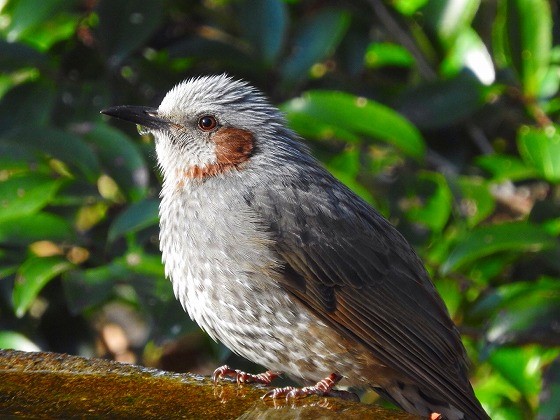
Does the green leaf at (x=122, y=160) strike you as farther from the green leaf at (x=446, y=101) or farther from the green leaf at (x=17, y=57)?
the green leaf at (x=446, y=101)

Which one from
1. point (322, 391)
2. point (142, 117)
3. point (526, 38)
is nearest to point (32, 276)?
point (142, 117)

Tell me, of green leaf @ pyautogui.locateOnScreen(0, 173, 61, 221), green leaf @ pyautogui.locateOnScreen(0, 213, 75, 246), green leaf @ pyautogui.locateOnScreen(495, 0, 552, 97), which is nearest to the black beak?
green leaf @ pyautogui.locateOnScreen(0, 173, 61, 221)

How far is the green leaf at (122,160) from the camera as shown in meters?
5.33

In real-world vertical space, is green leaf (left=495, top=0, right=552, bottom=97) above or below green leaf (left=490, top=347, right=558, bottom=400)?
above

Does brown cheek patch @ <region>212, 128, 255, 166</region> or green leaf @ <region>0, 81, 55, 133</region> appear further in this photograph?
green leaf @ <region>0, 81, 55, 133</region>

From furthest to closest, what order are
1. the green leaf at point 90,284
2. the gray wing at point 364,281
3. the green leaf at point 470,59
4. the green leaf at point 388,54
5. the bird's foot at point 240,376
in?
the green leaf at point 388,54 < the green leaf at point 470,59 < the green leaf at point 90,284 < the gray wing at point 364,281 < the bird's foot at point 240,376

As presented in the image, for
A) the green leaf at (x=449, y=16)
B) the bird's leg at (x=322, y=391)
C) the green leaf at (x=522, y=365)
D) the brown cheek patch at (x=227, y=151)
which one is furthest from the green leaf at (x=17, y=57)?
the green leaf at (x=522, y=365)

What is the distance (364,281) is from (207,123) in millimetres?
1053

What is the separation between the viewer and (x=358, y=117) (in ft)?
17.6

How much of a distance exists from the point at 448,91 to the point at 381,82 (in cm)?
87

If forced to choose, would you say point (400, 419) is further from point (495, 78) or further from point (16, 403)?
point (495, 78)

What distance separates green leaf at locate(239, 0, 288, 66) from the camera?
225 inches

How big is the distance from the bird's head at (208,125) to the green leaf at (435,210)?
803 mm

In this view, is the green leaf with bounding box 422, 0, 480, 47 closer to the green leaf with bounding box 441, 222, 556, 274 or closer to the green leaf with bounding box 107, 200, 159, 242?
the green leaf with bounding box 441, 222, 556, 274
